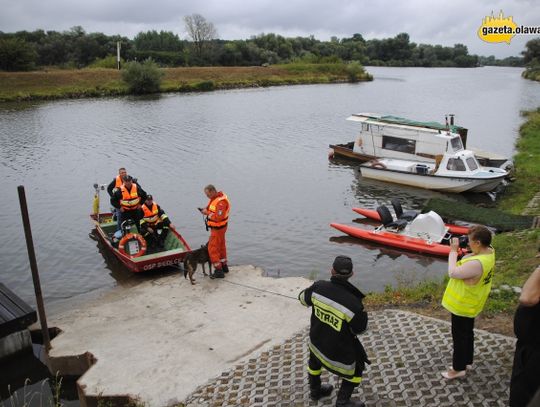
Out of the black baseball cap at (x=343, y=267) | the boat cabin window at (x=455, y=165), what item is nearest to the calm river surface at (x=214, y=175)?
the boat cabin window at (x=455, y=165)

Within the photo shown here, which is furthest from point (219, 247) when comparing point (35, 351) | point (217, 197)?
point (35, 351)

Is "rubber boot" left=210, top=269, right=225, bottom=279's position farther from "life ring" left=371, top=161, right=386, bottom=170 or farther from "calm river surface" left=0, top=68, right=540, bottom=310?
"life ring" left=371, top=161, right=386, bottom=170

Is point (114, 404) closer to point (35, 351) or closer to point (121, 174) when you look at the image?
point (35, 351)

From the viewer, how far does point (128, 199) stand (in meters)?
12.8

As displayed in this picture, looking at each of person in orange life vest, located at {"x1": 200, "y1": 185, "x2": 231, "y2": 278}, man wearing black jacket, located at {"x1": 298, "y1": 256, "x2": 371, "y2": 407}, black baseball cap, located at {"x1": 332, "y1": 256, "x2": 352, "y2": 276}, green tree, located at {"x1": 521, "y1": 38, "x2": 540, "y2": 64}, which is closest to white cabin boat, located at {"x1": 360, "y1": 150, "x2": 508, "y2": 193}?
person in orange life vest, located at {"x1": 200, "y1": 185, "x2": 231, "y2": 278}

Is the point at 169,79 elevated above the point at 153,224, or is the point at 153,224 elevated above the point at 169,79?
the point at 169,79

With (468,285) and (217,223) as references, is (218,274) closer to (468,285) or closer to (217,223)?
(217,223)

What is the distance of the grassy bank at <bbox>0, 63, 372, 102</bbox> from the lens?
2185 inches

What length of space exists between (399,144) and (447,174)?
16.3 ft

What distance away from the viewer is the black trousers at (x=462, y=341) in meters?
5.41

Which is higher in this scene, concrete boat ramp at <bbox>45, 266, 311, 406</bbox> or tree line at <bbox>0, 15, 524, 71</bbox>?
tree line at <bbox>0, 15, 524, 71</bbox>

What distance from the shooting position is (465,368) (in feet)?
19.1

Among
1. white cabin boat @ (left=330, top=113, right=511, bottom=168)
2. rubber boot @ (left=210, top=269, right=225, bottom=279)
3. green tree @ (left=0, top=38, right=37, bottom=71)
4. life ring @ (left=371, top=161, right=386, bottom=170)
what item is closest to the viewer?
rubber boot @ (left=210, top=269, right=225, bottom=279)

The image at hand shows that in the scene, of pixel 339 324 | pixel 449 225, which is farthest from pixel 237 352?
pixel 449 225
